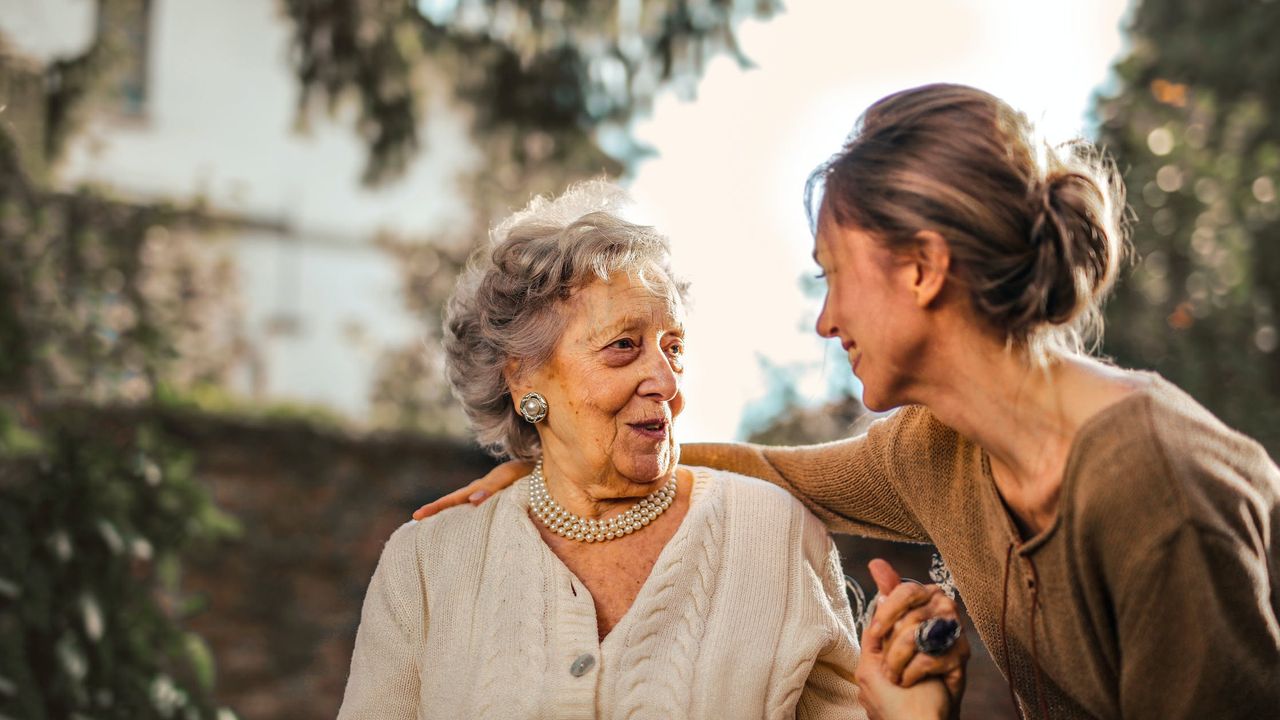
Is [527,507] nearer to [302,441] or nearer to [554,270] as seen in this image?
[554,270]

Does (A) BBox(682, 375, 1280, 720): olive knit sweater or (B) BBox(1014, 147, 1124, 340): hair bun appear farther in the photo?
(B) BBox(1014, 147, 1124, 340): hair bun

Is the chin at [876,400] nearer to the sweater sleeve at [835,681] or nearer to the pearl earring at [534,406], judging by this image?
the sweater sleeve at [835,681]

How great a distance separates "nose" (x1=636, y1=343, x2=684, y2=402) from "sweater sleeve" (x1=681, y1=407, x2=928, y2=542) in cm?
35

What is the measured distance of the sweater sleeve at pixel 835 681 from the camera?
8.16ft

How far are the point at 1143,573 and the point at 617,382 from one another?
111cm

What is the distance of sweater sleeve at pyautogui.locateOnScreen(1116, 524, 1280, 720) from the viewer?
1.83 meters

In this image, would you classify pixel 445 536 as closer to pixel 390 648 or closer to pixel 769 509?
pixel 390 648

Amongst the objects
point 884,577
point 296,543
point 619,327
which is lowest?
point 296,543

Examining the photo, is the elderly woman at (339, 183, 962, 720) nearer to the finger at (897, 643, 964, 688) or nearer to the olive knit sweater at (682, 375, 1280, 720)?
the finger at (897, 643, 964, 688)

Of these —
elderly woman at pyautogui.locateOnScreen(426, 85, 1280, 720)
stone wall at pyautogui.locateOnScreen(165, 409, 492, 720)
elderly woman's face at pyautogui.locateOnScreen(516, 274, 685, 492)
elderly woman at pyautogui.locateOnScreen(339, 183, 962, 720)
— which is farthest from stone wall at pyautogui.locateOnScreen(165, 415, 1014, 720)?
elderly woman at pyautogui.locateOnScreen(426, 85, 1280, 720)

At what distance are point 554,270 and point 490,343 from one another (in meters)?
0.25

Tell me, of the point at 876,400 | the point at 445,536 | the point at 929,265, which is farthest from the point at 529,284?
the point at 929,265

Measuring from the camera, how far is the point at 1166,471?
1.88 metres

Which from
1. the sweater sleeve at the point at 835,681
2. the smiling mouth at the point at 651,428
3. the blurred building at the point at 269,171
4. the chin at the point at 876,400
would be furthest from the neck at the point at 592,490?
the blurred building at the point at 269,171
